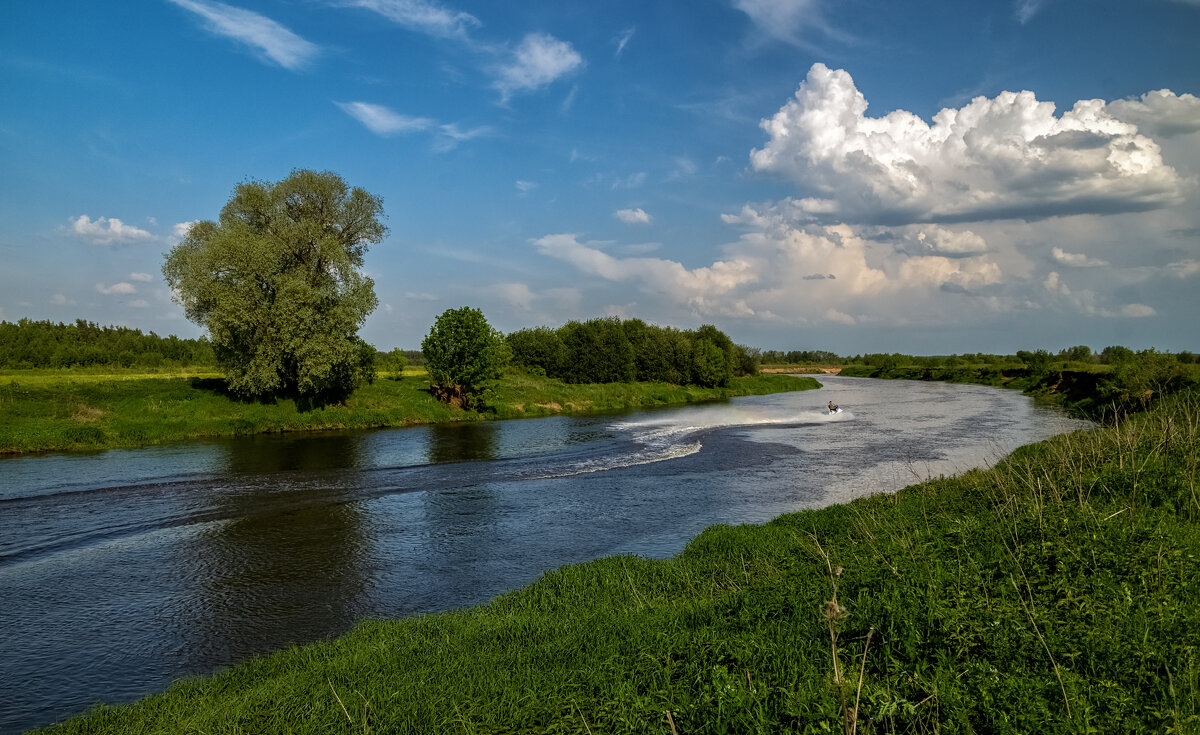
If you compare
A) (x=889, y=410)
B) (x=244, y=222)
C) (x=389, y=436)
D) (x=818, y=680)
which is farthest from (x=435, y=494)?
(x=889, y=410)

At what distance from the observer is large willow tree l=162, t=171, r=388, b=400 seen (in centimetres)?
3947

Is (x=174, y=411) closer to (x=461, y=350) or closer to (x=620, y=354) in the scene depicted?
(x=461, y=350)

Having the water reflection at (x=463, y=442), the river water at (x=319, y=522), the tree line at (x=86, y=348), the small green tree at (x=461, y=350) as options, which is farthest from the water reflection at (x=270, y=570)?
the tree line at (x=86, y=348)

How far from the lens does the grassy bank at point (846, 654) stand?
5121mm

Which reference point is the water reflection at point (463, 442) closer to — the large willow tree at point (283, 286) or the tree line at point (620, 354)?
the large willow tree at point (283, 286)

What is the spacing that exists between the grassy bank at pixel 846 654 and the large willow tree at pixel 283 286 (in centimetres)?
3369

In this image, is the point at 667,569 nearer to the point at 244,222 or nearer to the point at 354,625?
the point at 354,625

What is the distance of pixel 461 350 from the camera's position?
48562mm

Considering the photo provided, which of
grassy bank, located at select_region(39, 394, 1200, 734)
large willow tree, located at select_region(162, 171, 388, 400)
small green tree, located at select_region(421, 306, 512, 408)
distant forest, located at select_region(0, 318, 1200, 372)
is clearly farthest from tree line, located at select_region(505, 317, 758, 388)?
grassy bank, located at select_region(39, 394, 1200, 734)

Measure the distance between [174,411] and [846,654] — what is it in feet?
134

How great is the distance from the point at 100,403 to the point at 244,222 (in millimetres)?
15091

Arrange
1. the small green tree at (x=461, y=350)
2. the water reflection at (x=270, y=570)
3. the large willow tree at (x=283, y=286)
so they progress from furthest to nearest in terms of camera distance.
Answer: the small green tree at (x=461, y=350)
the large willow tree at (x=283, y=286)
the water reflection at (x=270, y=570)

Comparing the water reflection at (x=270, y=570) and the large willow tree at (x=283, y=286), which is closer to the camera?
the water reflection at (x=270, y=570)

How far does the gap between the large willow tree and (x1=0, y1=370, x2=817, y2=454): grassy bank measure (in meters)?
1.72
